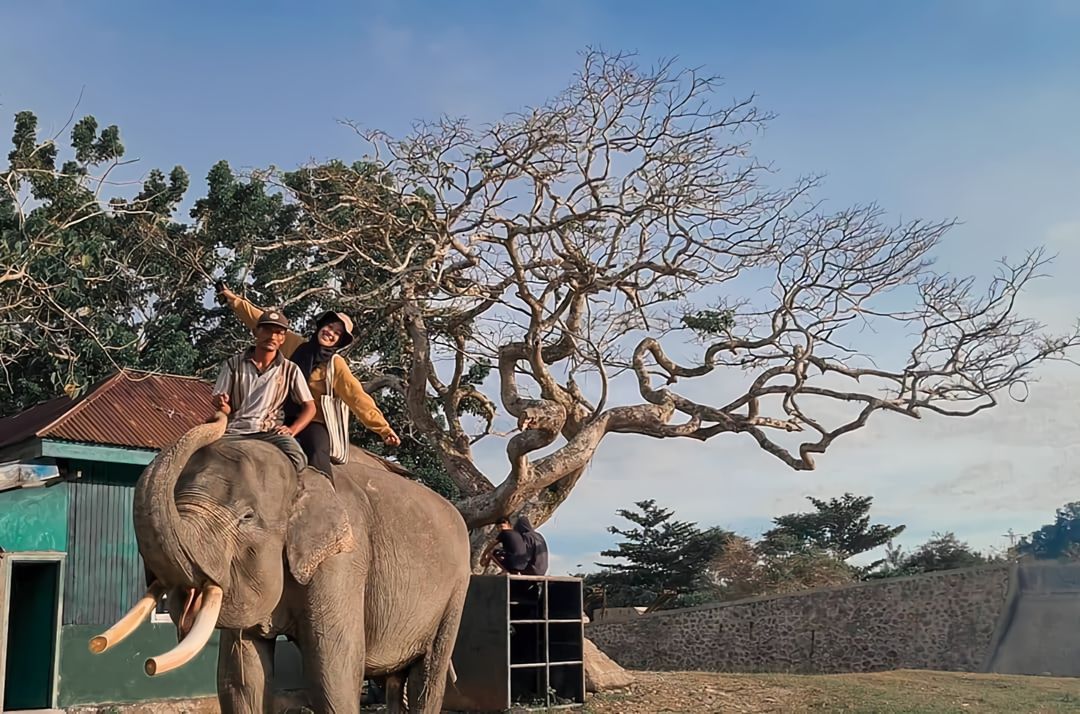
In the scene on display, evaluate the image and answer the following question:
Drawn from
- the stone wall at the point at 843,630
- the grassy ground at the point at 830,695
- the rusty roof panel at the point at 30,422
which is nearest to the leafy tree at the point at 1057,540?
the stone wall at the point at 843,630

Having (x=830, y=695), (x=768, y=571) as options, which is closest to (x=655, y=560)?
(x=768, y=571)

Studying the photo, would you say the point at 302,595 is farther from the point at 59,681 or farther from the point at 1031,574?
the point at 1031,574

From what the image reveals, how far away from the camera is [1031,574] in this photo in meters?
22.0

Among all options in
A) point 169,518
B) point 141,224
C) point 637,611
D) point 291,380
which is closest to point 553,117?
point 141,224

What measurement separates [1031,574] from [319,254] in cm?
1461

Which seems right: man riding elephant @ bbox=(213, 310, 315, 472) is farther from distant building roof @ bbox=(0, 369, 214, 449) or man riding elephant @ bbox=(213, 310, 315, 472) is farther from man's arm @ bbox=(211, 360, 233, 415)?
distant building roof @ bbox=(0, 369, 214, 449)

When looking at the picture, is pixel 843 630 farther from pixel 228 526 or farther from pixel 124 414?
pixel 228 526

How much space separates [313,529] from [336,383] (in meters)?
1.37

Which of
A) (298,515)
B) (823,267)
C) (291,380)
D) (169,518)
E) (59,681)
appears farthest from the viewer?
(823,267)

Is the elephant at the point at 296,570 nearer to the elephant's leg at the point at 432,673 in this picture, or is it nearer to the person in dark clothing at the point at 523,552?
the elephant's leg at the point at 432,673

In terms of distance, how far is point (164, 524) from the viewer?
193 inches

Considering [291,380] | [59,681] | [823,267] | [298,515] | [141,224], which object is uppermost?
[141,224]

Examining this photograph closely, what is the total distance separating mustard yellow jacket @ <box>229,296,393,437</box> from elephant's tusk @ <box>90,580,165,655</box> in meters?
1.60

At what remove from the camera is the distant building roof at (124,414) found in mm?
12156
